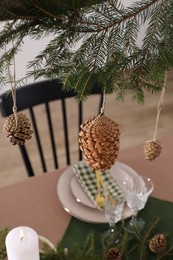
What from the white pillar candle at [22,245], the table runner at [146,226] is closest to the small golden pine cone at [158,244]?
the table runner at [146,226]

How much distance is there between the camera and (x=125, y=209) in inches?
42.3

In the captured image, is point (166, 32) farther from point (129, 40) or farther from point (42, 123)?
point (42, 123)

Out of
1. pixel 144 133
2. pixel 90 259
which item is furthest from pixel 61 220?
pixel 144 133

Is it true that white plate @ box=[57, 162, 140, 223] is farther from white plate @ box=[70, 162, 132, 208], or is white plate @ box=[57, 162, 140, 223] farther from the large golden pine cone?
the large golden pine cone

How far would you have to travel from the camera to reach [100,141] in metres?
0.51

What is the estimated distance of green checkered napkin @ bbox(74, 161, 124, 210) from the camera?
1.13 meters

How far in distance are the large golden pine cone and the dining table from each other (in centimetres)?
54

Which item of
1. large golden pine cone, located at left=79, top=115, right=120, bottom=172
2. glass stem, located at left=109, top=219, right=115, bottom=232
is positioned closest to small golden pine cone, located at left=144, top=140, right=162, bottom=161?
large golden pine cone, located at left=79, top=115, right=120, bottom=172

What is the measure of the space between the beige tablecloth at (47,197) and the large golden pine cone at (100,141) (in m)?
0.54

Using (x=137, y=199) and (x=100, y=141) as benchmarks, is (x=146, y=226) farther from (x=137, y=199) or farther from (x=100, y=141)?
(x=100, y=141)

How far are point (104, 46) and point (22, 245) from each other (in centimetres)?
29

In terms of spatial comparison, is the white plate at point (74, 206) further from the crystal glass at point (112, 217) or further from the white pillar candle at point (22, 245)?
the white pillar candle at point (22, 245)

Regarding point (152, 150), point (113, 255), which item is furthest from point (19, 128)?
point (113, 255)

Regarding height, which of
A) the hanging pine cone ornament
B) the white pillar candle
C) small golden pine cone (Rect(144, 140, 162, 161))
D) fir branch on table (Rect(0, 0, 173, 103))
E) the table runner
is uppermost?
fir branch on table (Rect(0, 0, 173, 103))
